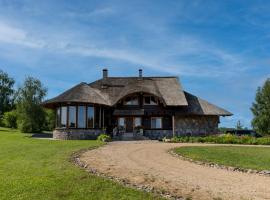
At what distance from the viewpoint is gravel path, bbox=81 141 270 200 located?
1305 centimetres

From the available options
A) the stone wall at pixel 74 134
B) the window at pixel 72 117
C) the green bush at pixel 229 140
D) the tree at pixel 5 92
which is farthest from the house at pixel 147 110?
the tree at pixel 5 92

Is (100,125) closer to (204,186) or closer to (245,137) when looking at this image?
(245,137)

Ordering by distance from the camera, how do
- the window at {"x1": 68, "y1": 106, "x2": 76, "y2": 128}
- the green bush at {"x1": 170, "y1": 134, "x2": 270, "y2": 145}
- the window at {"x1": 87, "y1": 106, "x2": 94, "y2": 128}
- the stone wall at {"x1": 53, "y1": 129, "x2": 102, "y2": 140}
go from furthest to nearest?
1. the window at {"x1": 87, "y1": 106, "x2": 94, "y2": 128}
2. the window at {"x1": 68, "y1": 106, "x2": 76, "y2": 128}
3. the stone wall at {"x1": 53, "y1": 129, "x2": 102, "y2": 140}
4. the green bush at {"x1": 170, "y1": 134, "x2": 270, "y2": 145}

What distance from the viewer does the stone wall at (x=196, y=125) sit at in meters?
42.8

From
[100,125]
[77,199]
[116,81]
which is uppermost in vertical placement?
[116,81]

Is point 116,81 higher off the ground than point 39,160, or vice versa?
point 116,81

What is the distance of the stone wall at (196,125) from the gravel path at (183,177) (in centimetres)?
2194

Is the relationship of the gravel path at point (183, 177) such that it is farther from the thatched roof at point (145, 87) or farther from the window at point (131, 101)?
the window at point (131, 101)

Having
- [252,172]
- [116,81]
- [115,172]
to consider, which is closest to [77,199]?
[115,172]

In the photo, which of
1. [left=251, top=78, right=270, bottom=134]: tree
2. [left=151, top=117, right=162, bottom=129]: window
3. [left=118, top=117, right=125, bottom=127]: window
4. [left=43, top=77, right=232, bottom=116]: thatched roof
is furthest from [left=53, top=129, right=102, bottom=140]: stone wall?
[left=251, top=78, right=270, bottom=134]: tree

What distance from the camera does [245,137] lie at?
3575 cm

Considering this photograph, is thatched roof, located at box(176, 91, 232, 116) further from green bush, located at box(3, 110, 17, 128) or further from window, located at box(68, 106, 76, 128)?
green bush, located at box(3, 110, 17, 128)

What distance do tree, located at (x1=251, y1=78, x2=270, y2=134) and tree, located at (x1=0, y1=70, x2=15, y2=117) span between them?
44459mm

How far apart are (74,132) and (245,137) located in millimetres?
14749
